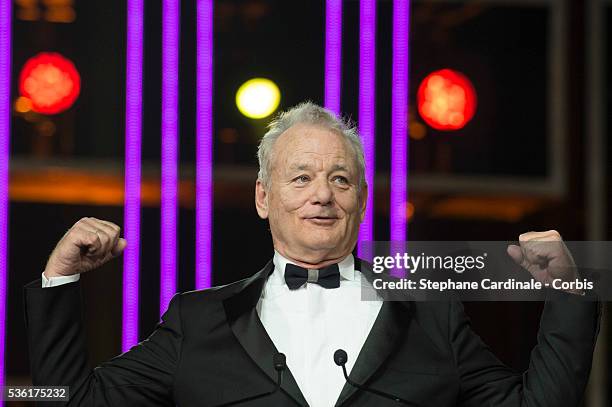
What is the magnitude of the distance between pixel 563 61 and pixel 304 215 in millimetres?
1437

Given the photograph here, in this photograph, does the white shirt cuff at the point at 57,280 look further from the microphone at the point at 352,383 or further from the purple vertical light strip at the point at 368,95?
the purple vertical light strip at the point at 368,95

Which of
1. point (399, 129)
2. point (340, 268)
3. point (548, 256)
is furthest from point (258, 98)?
point (548, 256)

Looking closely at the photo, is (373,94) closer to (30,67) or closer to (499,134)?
(499,134)

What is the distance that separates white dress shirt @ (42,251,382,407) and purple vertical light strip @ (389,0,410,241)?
0.88 meters

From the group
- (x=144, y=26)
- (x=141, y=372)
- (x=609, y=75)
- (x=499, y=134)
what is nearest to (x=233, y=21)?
(x=144, y=26)

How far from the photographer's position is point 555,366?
2.00 meters

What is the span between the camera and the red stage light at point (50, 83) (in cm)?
311

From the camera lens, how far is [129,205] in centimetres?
303

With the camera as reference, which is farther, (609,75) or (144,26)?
(609,75)

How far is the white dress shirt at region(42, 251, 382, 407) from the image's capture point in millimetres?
2086

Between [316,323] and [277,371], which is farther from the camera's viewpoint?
[316,323]

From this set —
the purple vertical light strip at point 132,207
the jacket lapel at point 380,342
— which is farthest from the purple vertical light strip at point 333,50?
the jacket lapel at point 380,342

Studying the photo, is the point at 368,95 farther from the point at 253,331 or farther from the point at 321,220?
the point at 253,331

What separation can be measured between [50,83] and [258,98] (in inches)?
21.2
